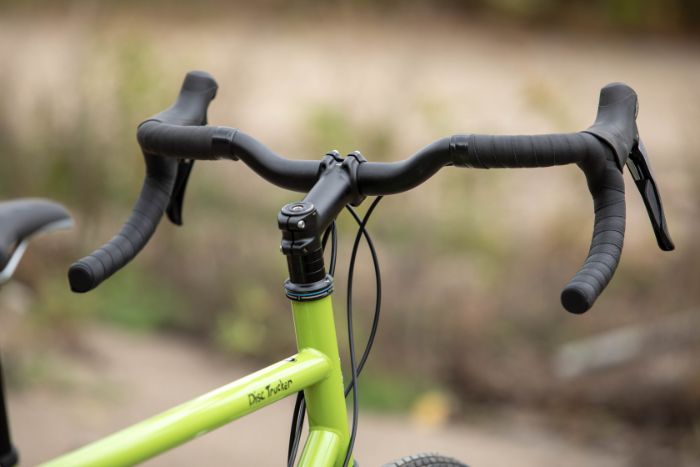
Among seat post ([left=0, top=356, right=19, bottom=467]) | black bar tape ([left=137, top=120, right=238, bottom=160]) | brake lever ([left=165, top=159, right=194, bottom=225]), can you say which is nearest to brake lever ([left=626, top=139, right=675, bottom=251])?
black bar tape ([left=137, top=120, right=238, bottom=160])

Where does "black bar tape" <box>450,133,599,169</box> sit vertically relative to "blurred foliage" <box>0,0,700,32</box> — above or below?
below

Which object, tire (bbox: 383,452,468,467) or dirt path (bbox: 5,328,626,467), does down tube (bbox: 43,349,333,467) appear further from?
dirt path (bbox: 5,328,626,467)

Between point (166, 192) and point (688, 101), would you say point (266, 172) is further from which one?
point (688, 101)

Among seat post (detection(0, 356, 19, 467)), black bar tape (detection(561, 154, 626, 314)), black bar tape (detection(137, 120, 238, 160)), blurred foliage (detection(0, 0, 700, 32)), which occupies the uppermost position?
blurred foliage (detection(0, 0, 700, 32))

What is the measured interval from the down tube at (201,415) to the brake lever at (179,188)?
0.41m

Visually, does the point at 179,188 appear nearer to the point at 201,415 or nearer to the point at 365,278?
the point at 201,415

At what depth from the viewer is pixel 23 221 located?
1.69 meters

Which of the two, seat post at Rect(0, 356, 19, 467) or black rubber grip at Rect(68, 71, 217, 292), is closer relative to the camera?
black rubber grip at Rect(68, 71, 217, 292)

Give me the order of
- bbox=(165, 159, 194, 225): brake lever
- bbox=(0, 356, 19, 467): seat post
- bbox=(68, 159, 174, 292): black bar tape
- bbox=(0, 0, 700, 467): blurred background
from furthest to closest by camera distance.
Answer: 1. bbox=(0, 0, 700, 467): blurred background
2. bbox=(0, 356, 19, 467): seat post
3. bbox=(165, 159, 194, 225): brake lever
4. bbox=(68, 159, 174, 292): black bar tape

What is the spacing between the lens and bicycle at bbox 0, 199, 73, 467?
1.64 metres

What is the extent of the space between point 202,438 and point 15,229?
181 centimetres

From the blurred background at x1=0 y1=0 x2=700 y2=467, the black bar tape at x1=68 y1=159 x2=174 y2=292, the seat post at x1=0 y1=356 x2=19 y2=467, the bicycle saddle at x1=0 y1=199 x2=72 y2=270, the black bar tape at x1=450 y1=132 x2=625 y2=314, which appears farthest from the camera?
the blurred background at x1=0 y1=0 x2=700 y2=467

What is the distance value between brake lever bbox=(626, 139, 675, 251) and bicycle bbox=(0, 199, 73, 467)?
1.12 m

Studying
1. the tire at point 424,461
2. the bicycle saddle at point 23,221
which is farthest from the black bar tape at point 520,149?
the bicycle saddle at point 23,221
